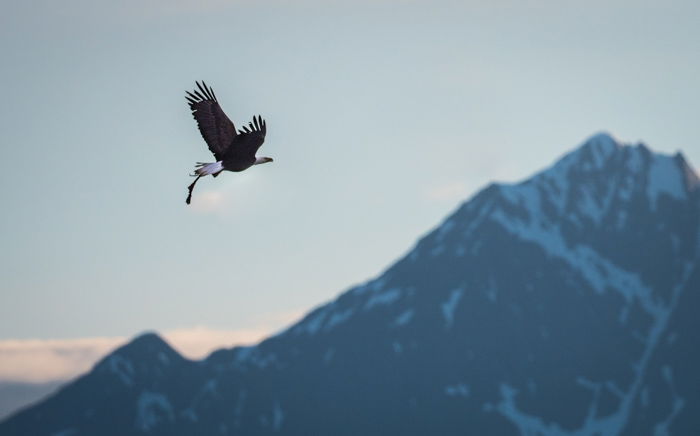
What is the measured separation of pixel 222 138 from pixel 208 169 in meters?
3.95

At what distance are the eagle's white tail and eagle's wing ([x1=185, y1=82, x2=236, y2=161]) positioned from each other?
2022 mm

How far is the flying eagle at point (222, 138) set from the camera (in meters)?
36.3

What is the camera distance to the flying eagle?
36.3 m

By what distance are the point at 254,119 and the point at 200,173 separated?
385 centimetres

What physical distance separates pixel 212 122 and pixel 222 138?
0.77m

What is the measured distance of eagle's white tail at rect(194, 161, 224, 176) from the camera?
34.2 metres

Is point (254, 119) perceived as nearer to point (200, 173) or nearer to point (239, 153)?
point (239, 153)

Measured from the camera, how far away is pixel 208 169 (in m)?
34.6

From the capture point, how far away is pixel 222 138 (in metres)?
38.4

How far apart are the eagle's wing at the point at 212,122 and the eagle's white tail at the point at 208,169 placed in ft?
6.63

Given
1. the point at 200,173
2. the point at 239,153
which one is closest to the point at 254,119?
the point at 239,153

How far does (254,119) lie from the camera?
3741 centimetres

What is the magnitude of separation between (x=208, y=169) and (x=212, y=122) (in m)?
4.57

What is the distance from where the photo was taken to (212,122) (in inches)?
1532
